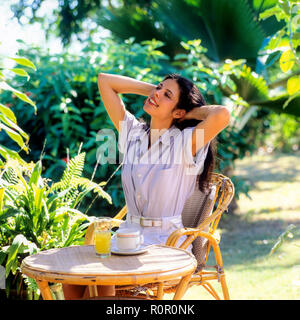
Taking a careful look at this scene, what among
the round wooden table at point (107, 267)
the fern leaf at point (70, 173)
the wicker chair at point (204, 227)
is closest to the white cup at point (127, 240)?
the round wooden table at point (107, 267)

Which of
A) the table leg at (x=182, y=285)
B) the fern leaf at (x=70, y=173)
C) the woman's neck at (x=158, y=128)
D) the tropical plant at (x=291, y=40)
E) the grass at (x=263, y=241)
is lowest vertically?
the grass at (x=263, y=241)

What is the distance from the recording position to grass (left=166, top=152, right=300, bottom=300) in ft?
11.7

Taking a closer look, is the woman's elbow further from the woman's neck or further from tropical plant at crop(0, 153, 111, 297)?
tropical plant at crop(0, 153, 111, 297)

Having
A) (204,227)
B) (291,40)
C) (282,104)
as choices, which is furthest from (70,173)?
(282,104)

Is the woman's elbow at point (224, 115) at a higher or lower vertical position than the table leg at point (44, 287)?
higher

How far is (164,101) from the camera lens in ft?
8.58

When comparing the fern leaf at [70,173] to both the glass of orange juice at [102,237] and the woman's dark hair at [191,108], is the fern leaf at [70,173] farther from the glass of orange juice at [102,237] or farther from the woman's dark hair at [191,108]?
the glass of orange juice at [102,237]

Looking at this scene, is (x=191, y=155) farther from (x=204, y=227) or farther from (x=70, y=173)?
(x=70, y=173)

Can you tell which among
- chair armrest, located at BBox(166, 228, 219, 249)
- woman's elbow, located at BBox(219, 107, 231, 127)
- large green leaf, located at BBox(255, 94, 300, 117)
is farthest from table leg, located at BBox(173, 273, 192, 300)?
large green leaf, located at BBox(255, 94, 300, 117)

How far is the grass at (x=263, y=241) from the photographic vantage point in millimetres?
3564

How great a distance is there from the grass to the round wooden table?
65cm

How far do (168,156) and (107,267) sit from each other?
86 centimetres

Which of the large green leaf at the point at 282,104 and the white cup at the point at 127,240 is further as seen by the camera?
the large green leaf at the point at 282,104
